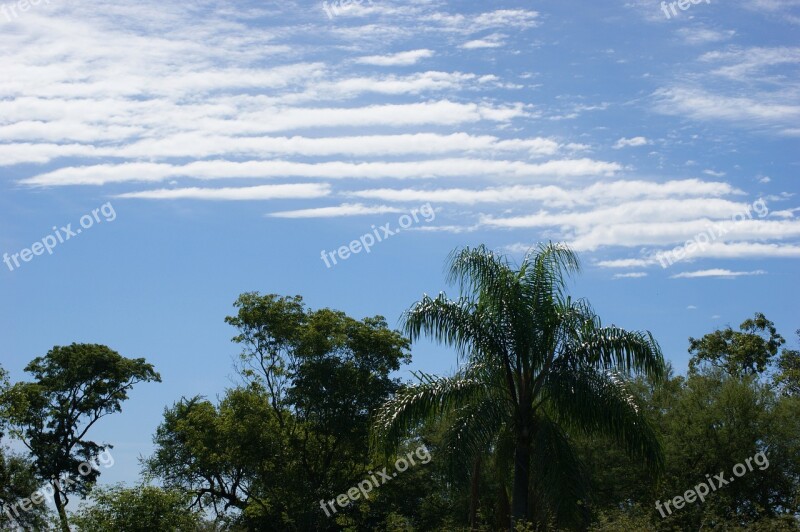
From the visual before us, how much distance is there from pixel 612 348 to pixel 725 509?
39.7 feet

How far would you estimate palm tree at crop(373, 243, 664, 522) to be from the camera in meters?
22.5

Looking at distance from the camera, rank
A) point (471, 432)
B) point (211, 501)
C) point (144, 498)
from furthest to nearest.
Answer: point (211, 501), point (144, 498), point (471, 432)

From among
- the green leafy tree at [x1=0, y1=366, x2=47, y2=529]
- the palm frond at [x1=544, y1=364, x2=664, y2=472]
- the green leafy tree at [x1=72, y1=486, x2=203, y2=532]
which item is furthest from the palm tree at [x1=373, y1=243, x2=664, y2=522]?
the green leafy tree at [x1=0, y1=366, x2=47, y2=529]

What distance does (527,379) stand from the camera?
75.7ft

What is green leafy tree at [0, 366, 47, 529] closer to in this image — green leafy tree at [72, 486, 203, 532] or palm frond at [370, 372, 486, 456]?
green leafy tree at [72, 486, 203, 532]

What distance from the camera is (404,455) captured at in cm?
3934

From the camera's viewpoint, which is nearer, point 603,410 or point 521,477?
point 603,410

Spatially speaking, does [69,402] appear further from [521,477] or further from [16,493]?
[521,477]

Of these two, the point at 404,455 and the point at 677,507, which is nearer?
the point at 677,507

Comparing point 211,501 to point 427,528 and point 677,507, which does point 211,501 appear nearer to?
point 427,528

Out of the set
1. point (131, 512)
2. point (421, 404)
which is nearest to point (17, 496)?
point (131, 512)

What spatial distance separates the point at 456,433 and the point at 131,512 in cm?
1184

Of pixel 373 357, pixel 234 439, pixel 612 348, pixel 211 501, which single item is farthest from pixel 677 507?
pixel 211 501

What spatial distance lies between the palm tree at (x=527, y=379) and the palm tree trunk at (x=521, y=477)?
2cm
